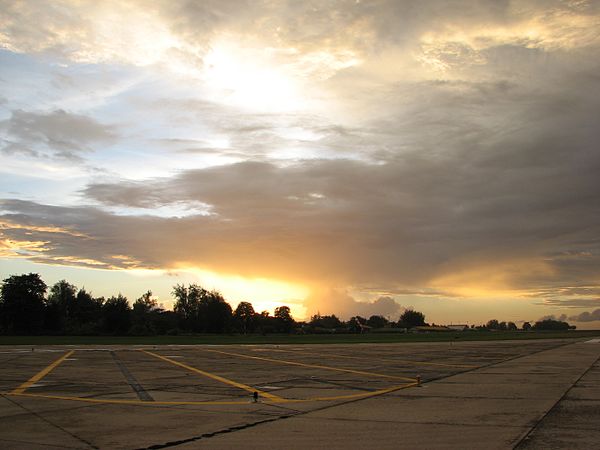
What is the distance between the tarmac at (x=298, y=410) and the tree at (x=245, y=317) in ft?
558

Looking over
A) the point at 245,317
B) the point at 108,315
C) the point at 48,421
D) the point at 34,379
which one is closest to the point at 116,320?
the point at 108,315

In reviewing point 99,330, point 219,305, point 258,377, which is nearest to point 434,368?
point 258,377

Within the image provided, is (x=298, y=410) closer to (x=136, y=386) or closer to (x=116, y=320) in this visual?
(x=136, y=386)

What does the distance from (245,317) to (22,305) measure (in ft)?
268

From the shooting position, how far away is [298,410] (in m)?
11.3

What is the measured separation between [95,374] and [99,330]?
10475 cm

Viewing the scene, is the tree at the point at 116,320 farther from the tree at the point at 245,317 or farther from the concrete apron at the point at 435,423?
the concrete apron at the point at 435,423

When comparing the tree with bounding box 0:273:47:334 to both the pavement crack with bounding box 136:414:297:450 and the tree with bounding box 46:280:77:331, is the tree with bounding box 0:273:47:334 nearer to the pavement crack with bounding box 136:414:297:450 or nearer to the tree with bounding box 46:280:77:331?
→ the tree with bounding box 46:280:77:331

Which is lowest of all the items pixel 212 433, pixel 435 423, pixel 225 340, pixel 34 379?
pixel 225 340

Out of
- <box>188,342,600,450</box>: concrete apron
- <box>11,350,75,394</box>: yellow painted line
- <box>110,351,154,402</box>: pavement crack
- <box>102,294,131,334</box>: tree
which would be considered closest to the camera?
<box>188,342,600,450</box>: concrete apron

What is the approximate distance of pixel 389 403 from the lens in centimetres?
1226

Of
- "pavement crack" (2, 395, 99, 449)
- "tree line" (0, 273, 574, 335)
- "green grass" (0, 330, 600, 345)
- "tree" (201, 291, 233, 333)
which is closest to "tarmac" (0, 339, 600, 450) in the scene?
"pavement crack" (2, 395, 99, 449)

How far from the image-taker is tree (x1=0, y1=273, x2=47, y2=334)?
407 feet

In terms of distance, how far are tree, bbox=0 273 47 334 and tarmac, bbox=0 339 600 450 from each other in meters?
118
